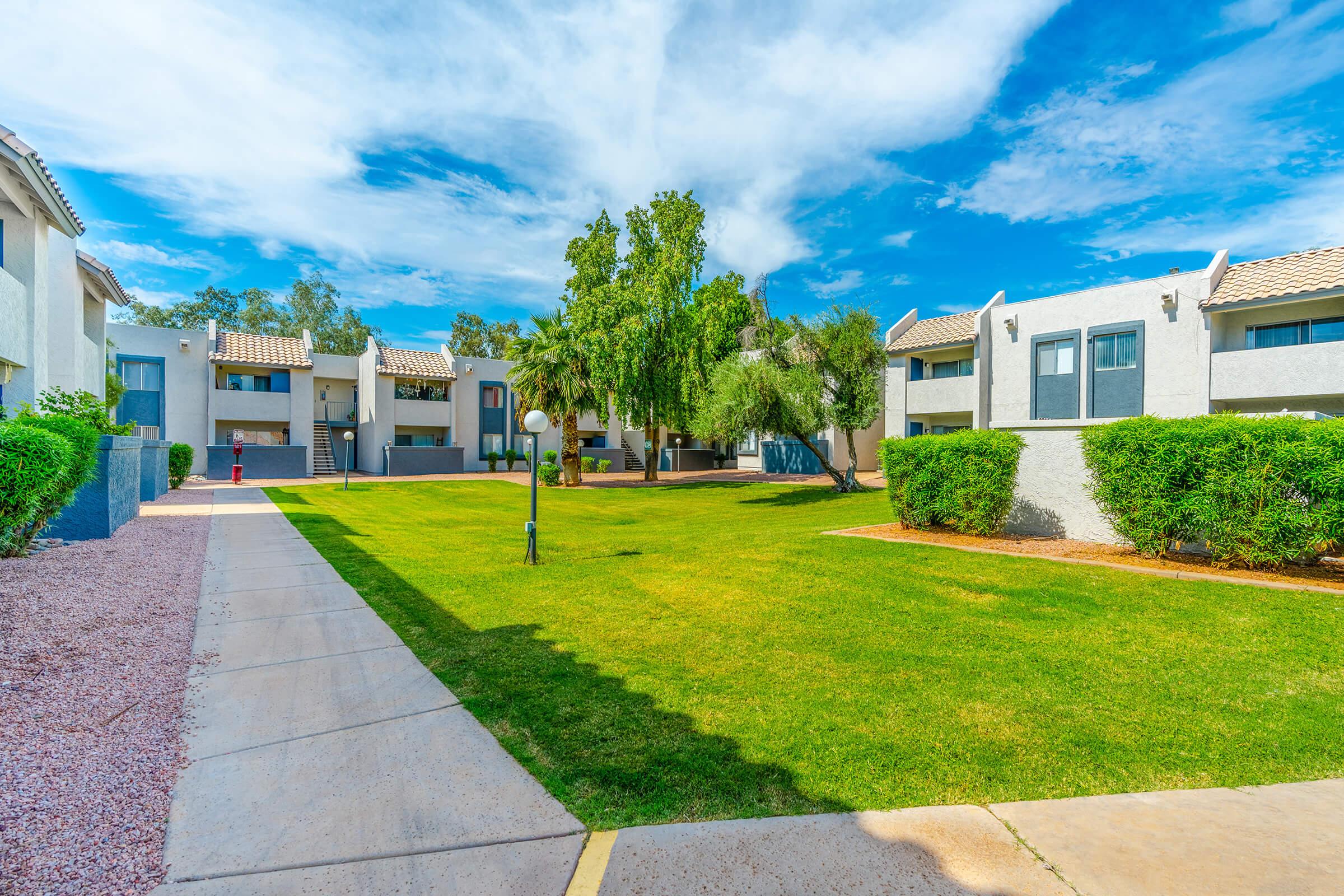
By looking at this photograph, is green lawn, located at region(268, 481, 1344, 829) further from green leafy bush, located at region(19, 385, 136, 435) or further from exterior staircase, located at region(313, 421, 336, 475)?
exterior staircase, located at region(313, 421, 336, 475)

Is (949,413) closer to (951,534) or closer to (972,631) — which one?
(951,534)

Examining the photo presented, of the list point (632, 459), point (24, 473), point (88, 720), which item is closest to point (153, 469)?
point (24, 473)

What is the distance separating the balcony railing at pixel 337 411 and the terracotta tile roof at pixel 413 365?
4680 millimetres

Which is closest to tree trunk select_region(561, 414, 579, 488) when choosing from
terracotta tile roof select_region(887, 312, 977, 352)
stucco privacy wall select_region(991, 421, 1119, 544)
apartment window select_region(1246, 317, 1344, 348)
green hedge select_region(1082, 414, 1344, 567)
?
terracotta tile roof select_region(887, 312, 977, 352)

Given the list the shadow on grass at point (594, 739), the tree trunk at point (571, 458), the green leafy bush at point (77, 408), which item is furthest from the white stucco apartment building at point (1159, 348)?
the green leafy bush at point (77, 408)

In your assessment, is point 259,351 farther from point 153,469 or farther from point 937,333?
point 937,333

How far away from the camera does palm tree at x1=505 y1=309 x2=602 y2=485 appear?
82.8 ft

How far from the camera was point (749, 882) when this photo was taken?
231cm

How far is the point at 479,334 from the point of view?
5738cm

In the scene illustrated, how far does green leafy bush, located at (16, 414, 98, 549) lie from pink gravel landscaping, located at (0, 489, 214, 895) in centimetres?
64

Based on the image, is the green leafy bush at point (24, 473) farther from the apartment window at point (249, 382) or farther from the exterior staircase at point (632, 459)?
the exterior staircase at point (632, 459)

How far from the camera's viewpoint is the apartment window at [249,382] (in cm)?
3119

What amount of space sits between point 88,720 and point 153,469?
19.4 meters

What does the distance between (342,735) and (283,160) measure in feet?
50.8
